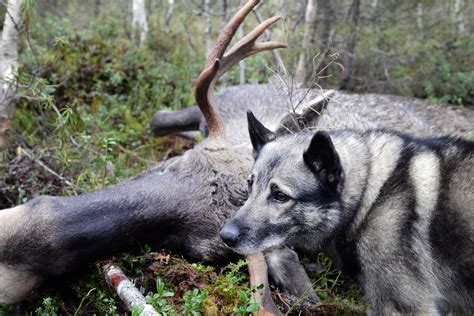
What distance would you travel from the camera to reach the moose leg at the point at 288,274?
4.70 m

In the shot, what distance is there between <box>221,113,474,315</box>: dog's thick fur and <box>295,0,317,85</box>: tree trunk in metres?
5.17

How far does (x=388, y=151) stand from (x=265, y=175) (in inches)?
39.3

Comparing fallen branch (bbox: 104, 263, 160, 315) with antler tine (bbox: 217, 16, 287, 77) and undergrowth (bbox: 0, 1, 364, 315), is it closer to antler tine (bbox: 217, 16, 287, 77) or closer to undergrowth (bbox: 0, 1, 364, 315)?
undergrowth (bbox: 0, 1, 364, 315)

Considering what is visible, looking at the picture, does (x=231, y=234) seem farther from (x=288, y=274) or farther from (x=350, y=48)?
(x=350, y=48)

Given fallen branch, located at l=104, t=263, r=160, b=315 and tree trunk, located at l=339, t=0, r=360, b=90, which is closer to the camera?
fallen branch, located at l=104, t=263, r=160, b=315

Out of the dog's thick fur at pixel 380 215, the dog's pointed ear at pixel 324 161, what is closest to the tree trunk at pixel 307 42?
the dog's thick fur at pixel 380 215

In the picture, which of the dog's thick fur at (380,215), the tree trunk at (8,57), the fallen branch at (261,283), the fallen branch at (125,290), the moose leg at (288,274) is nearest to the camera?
the fallen branch at (125,290)

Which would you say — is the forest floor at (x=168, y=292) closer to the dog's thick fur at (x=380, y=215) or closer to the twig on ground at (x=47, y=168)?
the dog's thick fur at (x=380, y=215)

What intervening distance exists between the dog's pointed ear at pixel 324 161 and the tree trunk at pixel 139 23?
821cm

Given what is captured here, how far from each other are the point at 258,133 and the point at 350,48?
228 inches

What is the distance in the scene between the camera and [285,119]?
574 cm

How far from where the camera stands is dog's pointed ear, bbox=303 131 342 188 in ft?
12.0

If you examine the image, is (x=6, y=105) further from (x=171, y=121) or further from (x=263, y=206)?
(x=263, y=206)

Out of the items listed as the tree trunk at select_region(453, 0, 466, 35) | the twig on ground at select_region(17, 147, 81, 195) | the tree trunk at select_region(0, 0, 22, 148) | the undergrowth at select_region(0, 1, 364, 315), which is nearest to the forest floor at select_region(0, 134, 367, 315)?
the undergrowth at select_region(0, 1, 364, 315)
